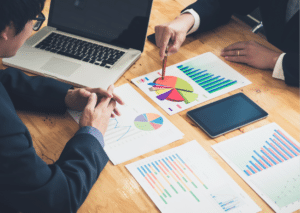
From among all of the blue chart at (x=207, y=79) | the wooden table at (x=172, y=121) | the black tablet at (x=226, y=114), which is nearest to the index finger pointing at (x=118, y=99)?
the wooden table at (x=172, y=121)

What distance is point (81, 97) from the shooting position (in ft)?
3.63

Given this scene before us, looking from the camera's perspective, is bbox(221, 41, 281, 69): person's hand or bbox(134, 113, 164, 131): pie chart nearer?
→ bbox(134, 113, 164, 131): pie chart

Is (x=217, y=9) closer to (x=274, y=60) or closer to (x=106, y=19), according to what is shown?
(x=274, y=60)

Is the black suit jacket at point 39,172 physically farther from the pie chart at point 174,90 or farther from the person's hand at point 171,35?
the person's hand at point 171,35

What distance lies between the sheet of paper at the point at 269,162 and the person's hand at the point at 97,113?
14.4 inches

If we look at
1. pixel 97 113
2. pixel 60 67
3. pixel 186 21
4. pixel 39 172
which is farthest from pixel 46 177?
pixel 186 21

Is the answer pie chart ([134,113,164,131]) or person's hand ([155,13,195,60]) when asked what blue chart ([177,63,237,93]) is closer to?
person's hand ([155,13,195,60])

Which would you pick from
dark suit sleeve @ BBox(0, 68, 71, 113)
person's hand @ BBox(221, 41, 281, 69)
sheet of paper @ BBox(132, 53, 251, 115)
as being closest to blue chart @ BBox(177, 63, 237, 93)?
sheet of paper @ BBox(132, 53, 251, 115)

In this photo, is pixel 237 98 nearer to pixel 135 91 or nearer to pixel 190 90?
pixel 190 90

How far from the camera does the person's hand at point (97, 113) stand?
39.9 inches

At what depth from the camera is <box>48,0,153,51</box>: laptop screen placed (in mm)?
1322

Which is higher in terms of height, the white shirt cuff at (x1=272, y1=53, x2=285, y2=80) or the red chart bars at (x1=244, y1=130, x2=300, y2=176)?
the white shirt cuff at (x1=272, y1=53, x2=285, y2=80)

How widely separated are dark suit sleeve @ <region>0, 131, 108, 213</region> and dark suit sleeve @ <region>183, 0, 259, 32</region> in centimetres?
Answer: 93

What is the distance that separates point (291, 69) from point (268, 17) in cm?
37
